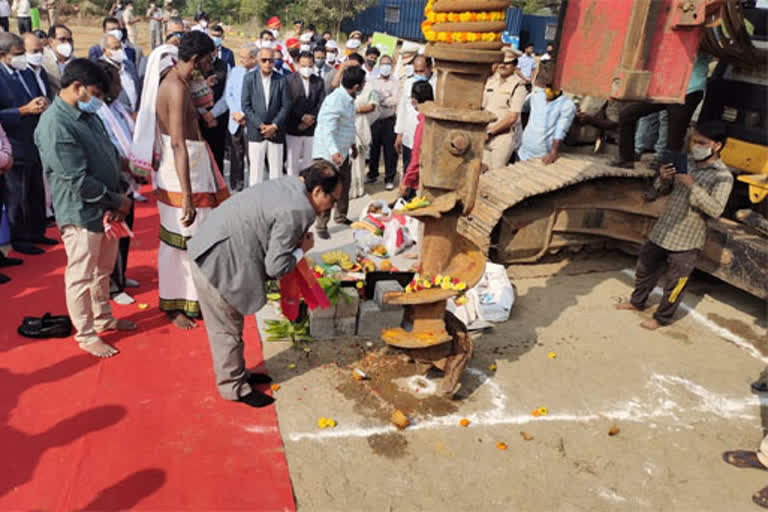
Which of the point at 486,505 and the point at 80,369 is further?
the point at 80,369

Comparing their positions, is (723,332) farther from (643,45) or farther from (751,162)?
(643,45)

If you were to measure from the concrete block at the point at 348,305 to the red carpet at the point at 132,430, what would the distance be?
31.1 inches

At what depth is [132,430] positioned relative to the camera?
3.98m

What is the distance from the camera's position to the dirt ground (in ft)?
12.4

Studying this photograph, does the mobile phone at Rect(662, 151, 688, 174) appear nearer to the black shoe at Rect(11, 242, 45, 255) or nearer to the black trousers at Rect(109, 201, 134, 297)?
the black trousers at Rect(109, 201, 134, 297)

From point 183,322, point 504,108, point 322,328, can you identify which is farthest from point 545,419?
point 504,108

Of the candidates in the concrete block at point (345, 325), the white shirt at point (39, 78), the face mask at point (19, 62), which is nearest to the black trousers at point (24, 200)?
the white shirt at point (39, 78)

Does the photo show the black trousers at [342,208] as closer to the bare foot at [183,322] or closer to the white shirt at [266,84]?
the white shirt at [266,84]

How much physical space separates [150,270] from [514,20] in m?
24.8

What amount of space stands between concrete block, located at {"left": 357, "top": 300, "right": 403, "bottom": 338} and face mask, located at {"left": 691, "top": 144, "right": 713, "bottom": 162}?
307cm

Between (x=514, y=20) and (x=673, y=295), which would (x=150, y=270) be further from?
(x=514, y=20)

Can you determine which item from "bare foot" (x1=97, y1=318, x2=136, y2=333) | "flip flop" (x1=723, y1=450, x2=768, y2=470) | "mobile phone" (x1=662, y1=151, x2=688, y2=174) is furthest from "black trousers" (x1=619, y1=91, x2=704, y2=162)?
"bare foot" (x1=97, y1=318, x2=136, y2=333)

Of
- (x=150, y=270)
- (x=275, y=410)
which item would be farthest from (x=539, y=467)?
(x=150, y=270)

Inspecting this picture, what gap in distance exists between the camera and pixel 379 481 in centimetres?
376
